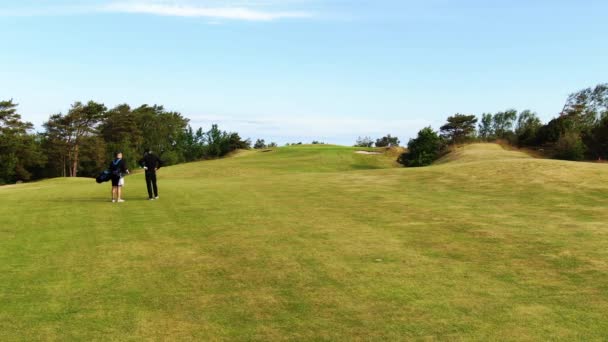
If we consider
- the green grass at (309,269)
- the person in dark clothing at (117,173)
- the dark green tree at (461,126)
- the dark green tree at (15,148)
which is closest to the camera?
the green grass at (309,269)

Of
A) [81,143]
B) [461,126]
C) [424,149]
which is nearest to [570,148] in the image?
[424,149]

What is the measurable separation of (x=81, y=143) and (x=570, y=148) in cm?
8911

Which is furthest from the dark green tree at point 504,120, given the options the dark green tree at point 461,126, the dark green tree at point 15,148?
the dark green tree at point 15,148

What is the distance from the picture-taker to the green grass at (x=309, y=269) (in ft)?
23.0

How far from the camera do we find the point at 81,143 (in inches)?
3799

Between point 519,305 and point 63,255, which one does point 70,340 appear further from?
point 519,305

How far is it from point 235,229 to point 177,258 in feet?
10.1

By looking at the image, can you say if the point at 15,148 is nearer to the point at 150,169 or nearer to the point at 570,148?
the point at 150,169

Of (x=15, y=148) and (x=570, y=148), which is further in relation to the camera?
(x=15, y=148)

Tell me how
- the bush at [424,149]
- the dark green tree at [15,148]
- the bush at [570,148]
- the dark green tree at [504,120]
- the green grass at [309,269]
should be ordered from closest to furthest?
the green grass at [309,269] < the bush at [570,148] < the bush at [424,149] < the dark green tree at [15,148] < the dark green tree at [504,120]

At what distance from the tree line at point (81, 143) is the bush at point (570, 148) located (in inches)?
2687

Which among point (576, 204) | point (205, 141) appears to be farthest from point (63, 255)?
point (205, 141)

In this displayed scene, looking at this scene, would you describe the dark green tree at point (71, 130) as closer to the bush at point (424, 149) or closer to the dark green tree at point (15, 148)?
the dark green tree at point (15, 148)

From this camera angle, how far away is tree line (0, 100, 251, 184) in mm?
89375
